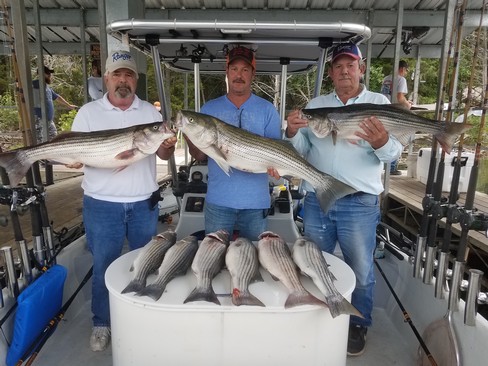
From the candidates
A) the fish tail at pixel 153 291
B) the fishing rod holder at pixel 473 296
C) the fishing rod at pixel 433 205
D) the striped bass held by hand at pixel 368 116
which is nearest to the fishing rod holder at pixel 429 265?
the fishing rod at pixel 433 205

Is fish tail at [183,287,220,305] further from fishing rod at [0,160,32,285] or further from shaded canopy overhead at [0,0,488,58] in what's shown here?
shaded canopy overhead at [0,0,488,58]

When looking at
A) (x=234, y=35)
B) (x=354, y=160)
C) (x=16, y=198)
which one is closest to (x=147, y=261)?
(x=16, y=198)

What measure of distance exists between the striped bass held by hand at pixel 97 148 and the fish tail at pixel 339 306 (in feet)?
4.70

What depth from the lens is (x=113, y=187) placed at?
292 centimetres

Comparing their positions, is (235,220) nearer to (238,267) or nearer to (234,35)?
Result: (238,267)

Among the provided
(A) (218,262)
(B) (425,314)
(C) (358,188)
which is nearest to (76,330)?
(A) (218,262)

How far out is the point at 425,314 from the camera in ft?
10.1

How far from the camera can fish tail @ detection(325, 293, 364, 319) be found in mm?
2029

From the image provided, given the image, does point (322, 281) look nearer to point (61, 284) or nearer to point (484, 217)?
point (484, 217)

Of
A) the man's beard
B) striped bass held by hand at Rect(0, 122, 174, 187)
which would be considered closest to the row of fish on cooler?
striped bass held by hand at Rect(0, 122, 174, 187)

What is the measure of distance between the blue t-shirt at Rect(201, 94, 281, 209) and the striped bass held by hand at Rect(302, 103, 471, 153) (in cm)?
42

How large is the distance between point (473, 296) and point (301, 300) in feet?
3.68

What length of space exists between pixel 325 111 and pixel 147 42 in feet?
5.44

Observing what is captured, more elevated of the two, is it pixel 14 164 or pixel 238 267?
pixel 14 164
